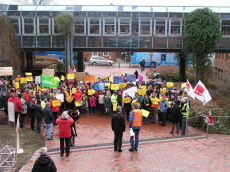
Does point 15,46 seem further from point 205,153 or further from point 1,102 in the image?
point 205,153

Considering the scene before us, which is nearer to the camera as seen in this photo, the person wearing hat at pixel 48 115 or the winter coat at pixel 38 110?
the person wearing hat at pixel 48 115

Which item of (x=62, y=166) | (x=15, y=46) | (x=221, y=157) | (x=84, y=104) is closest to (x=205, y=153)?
(x=221, y=157)

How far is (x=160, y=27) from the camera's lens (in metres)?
25.4

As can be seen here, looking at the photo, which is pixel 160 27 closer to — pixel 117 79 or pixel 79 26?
pixel 79 26

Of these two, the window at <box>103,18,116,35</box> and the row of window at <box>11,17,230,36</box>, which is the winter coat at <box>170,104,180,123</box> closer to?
the row of window at <box>11,17,230,36</box>

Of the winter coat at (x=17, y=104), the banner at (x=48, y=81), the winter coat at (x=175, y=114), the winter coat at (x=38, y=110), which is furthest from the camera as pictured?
the banner at (x=48, y=81)

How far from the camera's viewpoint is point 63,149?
9.17 m

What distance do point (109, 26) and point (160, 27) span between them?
14.8 ft

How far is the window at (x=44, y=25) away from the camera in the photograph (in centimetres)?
2550

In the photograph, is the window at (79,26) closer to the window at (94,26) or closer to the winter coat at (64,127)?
the window at (94,26)

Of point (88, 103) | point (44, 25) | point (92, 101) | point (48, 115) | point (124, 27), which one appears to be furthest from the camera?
point (44, 25)

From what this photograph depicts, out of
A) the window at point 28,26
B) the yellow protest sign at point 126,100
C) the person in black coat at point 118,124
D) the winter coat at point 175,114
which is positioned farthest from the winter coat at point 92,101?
the window at point 28,26

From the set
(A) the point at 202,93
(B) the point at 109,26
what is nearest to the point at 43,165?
(A) the point at 202,93

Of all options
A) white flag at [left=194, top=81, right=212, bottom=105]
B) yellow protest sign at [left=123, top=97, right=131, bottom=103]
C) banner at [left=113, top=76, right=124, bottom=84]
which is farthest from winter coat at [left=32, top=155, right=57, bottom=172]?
banner at [left=113, top=76, right=124, bottom=84]
